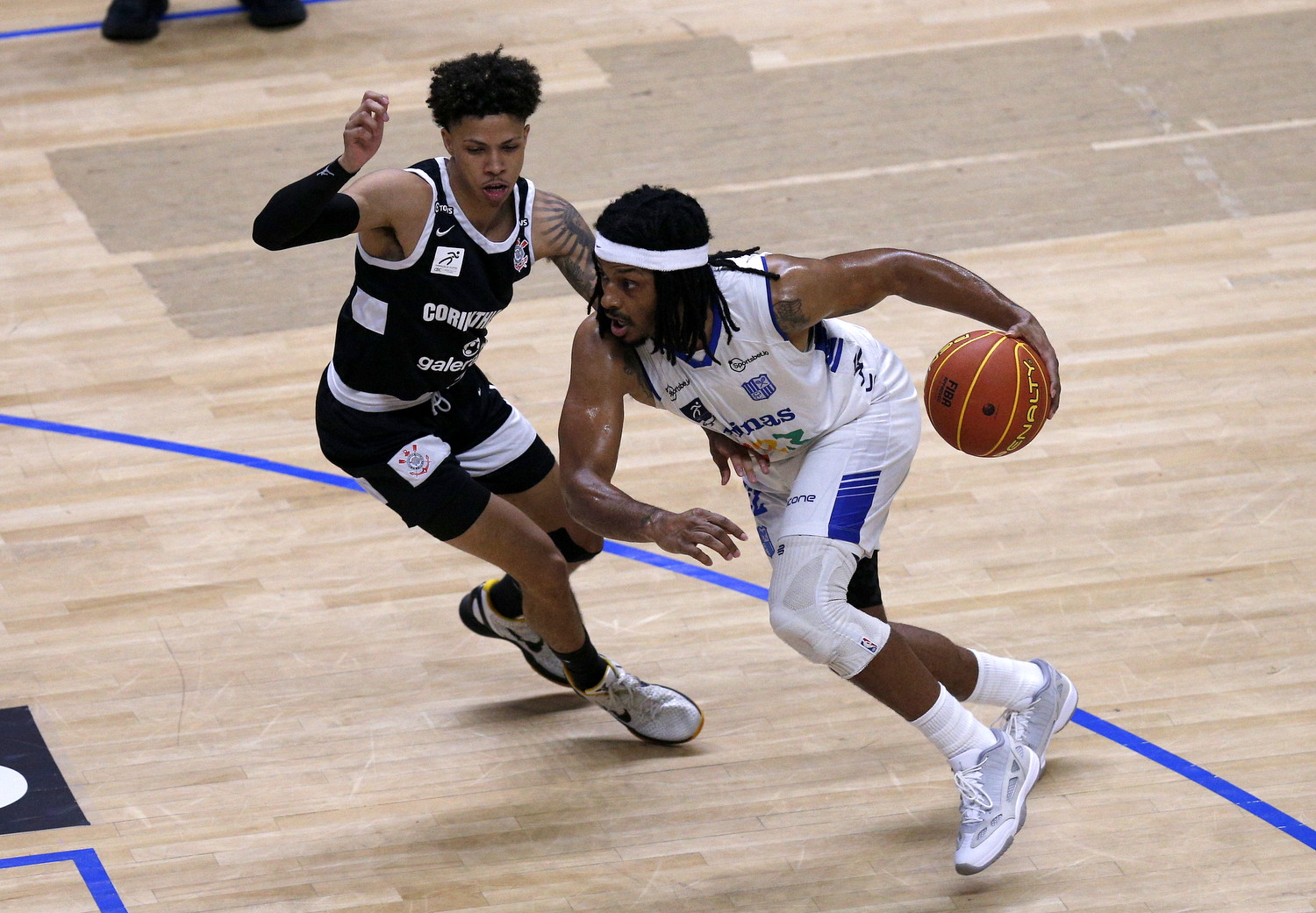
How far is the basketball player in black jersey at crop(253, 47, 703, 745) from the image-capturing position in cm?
410

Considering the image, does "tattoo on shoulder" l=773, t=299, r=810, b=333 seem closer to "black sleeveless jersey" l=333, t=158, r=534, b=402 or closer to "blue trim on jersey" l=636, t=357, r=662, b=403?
"blue trim on jersey" l=636, t=357, r=662, b=403

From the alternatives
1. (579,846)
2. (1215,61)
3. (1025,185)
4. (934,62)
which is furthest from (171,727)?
(1215,61)

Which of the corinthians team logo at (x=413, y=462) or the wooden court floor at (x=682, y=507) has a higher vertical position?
the corinthians team logo at (x=413, y=462)

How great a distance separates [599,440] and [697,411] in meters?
0.32

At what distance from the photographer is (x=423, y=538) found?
591 cm

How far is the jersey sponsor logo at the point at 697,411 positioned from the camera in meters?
4.11

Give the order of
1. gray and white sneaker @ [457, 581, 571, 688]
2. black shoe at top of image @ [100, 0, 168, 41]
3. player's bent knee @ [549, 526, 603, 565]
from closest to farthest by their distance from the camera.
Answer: player's bent knee @ [549, 526, 603, 565] → gray and white sneaker @ [457, 581, 571, 688] → black shoe at top of image @ [100, 0, 168, 41]

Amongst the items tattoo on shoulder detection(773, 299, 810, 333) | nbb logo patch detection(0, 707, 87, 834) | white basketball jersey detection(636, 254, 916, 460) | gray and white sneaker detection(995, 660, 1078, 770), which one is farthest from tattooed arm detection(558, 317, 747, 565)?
nbb logo patch detection(0, 707, 87, 834)

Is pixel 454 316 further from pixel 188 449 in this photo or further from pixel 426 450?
pixel 188 449

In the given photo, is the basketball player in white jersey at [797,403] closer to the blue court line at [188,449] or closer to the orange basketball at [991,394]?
the orange basketball at [991,394]

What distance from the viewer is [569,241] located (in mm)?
4520

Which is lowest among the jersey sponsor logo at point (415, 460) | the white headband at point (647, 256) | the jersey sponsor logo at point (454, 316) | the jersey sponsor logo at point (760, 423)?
the jersey sponsor logo at point (415, 460)

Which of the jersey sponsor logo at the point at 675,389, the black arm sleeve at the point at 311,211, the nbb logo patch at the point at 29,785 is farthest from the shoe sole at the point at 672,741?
the black arm sleeve at the point at 311,211

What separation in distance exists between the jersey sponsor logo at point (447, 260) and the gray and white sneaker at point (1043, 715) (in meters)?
2.00
